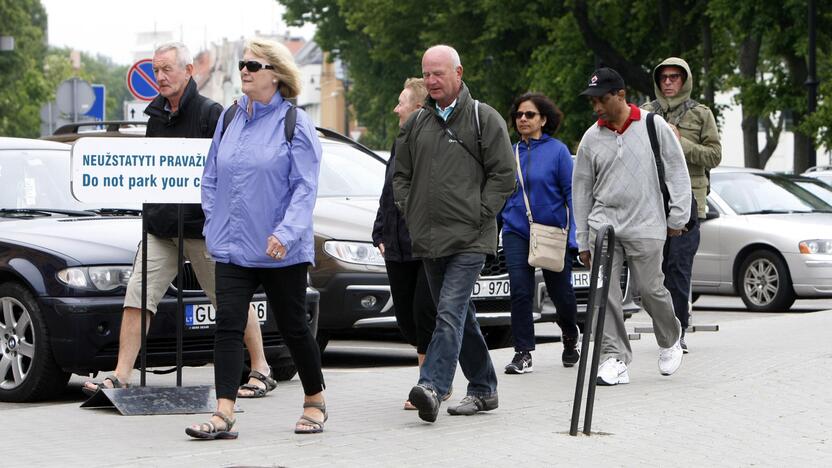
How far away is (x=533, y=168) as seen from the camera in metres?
10.0

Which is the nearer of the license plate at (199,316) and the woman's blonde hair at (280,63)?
the woman's blonde hair at (280,63)

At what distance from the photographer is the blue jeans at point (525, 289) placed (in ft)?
32.1

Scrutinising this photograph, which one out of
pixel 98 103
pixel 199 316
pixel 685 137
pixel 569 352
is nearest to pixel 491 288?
pixel 569 352

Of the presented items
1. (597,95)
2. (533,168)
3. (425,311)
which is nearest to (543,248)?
(533,168)

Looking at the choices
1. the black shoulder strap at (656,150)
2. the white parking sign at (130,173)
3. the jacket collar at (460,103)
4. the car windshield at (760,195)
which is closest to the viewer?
the jacket collar at (460,103)

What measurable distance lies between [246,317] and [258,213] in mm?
462

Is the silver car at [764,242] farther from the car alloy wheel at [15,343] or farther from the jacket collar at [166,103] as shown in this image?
the car alloy wheel at [15,343]

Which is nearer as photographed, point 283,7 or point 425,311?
point 425,311

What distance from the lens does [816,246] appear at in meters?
16.0

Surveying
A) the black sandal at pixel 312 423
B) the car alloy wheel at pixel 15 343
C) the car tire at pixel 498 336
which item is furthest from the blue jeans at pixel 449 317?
the car tire at pixel 498 336

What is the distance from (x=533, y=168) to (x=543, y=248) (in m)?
Answer: 0.55

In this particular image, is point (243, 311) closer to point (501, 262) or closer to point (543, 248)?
point (543, 248)

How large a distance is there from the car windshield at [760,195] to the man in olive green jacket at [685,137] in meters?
6.63

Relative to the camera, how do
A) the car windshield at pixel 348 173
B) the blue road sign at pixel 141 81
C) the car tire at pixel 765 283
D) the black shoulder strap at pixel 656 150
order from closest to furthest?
the black shoulder strap at pixel 656 150 < the car windshield at pixel 348 173 < the car tire at pixel 765 283 < the blue road sign at pixel 141 81
